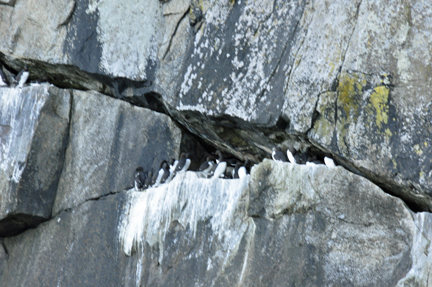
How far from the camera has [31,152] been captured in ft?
27.6

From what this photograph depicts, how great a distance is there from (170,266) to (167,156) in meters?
2.05

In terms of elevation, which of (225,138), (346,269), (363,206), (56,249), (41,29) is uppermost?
(41,29)

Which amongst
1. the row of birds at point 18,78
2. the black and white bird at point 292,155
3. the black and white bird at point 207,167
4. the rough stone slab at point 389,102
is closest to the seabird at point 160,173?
the black and white bird at point 207,167

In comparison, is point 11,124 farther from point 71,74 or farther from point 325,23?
point 325,23

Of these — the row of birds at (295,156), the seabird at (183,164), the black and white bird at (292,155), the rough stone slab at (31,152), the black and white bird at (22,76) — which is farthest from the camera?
the black and white bird at (22,76)

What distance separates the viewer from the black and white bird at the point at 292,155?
7.05 meters

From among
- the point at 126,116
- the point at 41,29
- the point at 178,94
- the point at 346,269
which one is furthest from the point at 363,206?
the point at 41,29

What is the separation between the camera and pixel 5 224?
850cm

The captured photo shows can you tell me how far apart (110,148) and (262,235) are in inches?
132

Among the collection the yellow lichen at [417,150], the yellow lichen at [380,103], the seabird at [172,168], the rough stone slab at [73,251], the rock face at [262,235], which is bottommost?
the rough stone slab at [73,251]

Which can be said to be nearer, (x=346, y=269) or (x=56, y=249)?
(x=346, y=269)

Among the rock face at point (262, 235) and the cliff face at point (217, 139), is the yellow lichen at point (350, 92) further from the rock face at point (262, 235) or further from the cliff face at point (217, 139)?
the rock face at point (262, 235)

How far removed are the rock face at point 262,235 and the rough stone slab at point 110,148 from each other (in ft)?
1.92

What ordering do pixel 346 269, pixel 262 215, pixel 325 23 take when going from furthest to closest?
pixel 325 23
pixel 262 215
pixel 346 269
